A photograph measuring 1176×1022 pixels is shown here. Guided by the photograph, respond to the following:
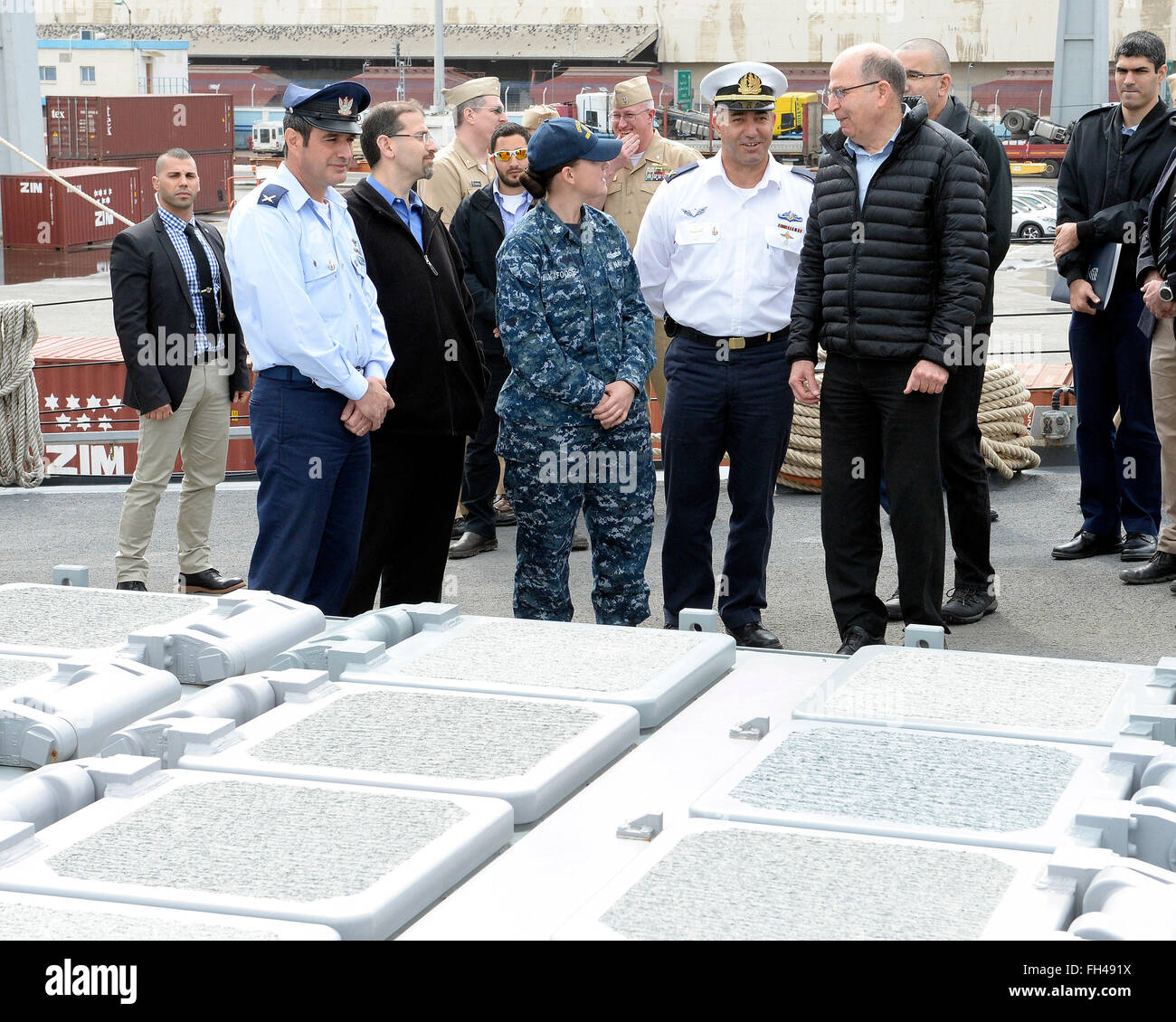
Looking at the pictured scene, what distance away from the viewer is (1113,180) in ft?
18.6

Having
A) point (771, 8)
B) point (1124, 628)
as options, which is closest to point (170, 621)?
point (1124, 628)

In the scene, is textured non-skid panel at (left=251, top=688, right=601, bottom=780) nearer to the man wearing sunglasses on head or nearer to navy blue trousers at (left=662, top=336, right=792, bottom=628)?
navy blue trousers at (left=662, top=336, right=792, bottom=628)

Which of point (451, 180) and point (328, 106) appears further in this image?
point (451, 180)

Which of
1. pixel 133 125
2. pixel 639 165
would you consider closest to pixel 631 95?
pixel 639 165

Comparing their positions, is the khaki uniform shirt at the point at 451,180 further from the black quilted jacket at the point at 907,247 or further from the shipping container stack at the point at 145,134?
the shipping container stack at the point at 145,134

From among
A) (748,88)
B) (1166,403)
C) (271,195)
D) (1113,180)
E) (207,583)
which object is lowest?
(207,583)

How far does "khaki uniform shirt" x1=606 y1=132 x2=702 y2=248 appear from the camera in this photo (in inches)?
261

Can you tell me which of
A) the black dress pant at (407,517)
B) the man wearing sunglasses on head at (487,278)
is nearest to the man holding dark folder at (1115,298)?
the man wearing sunglasses on head at (487,278)

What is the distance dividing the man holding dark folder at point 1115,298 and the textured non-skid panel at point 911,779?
4.27 meters

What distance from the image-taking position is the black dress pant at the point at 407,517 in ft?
14.7

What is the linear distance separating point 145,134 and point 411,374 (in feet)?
112

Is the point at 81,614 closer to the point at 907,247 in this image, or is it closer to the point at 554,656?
the point at 554,656
